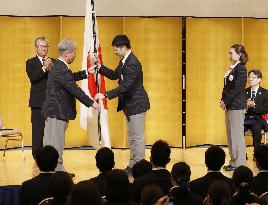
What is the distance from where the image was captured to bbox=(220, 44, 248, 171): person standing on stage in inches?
309

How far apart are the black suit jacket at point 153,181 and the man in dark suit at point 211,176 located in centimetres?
19

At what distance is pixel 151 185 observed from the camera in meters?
3.97

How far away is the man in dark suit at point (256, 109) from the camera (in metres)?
9.09

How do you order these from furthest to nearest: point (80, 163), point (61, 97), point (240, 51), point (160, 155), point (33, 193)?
point (80, 163) < point (240, 51) < point (61, 97) < point (160, 155) < point (33, 193)

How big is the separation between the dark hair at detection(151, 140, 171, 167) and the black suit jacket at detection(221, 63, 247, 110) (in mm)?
2830

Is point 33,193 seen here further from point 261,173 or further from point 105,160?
point 261,173

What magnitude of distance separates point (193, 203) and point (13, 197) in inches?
65.7

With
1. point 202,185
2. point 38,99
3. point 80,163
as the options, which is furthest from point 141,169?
point 80,163

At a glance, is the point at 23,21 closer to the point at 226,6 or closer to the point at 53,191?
the point at 226,6

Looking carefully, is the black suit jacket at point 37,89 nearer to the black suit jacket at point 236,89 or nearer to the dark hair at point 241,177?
the black suit jacket at point 236,89

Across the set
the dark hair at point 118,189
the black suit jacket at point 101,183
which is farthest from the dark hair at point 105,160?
the dark hair at point 118,189

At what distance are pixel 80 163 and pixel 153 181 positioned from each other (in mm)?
3918

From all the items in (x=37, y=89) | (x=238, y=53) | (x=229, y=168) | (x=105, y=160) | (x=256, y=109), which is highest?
(x=238, y=53)

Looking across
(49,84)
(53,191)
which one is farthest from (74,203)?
(49,84)
